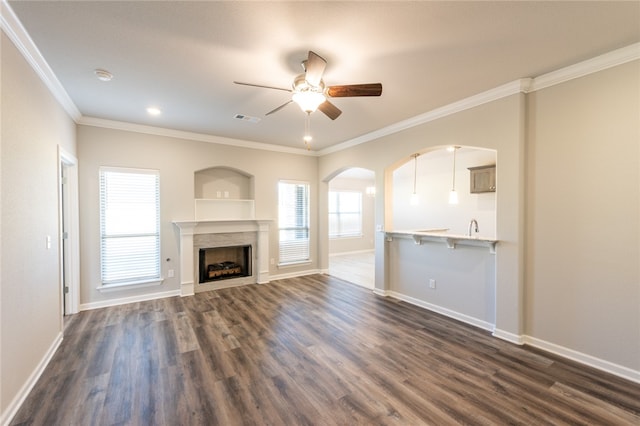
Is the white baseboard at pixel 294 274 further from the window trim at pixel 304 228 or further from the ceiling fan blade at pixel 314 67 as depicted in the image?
the ceiling fan blade at pixel 314 67

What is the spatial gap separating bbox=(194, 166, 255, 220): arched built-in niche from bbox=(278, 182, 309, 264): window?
693 mm

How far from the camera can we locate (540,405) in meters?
2.08

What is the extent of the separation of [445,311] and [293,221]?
3567 millimetres

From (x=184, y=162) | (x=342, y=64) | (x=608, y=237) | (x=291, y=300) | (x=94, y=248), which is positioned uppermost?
(x=342, y=64)

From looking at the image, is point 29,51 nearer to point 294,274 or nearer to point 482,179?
point 294,274

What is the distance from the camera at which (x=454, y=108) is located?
3580 millimetres

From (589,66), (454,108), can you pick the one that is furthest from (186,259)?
(589,66)

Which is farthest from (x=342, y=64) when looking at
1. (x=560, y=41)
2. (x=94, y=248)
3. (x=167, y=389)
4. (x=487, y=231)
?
(x=487, y=231)

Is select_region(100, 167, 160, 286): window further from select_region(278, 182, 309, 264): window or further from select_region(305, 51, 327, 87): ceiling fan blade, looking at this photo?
select_region(305, 51, 327, 87): ceiling fan blade

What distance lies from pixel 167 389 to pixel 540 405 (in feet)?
9.84

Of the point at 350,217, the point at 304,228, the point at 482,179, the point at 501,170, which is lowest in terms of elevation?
the point at 304,228

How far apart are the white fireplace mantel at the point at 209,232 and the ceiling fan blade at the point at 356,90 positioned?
3.65m

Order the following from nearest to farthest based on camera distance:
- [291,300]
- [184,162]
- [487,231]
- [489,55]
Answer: [489,55]
[291,300]
[184,162]
[487,231]

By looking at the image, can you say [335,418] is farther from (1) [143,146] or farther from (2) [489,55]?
(1) [143,146]
